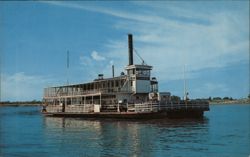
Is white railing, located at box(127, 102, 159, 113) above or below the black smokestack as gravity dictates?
below

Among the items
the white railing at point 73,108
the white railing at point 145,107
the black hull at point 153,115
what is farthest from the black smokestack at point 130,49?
the white railing at point 145,107

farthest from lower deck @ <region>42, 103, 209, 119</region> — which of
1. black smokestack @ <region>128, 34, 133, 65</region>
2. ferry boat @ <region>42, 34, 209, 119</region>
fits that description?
black smokestack @ <region>128, 34, 133, 65</region>

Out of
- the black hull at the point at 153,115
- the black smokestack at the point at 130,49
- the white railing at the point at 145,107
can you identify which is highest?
the black smokestack at the point at 130,49

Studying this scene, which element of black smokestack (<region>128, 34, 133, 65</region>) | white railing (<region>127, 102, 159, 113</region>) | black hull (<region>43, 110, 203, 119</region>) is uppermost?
black smokestack (<region>128, 34, 133, 65</region>)

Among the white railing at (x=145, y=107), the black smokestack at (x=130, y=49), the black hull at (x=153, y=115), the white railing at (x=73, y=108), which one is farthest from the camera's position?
the black smokestack at (x=130, y=49)

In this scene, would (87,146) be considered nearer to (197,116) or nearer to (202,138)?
(202,138)

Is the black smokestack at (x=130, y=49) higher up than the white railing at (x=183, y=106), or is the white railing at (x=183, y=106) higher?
the black smokestack at (x=130, y=49)

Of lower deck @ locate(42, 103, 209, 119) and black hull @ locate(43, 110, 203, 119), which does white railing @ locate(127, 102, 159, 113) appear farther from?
black hull @ locate(43, 110, 203, 119)

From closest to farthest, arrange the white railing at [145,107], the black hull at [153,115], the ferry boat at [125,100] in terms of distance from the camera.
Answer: the white railing at [145,107] < the black hull at [153,115] < the ferry boat at [125,100]

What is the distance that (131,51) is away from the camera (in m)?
52.1

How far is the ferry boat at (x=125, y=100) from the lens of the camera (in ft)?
130

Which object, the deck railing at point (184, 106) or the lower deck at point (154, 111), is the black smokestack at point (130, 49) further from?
the deck railing at point (184, 106)

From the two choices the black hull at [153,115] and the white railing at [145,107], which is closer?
the white railing at [145,107]

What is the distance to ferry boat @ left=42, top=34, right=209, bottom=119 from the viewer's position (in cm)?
3962
